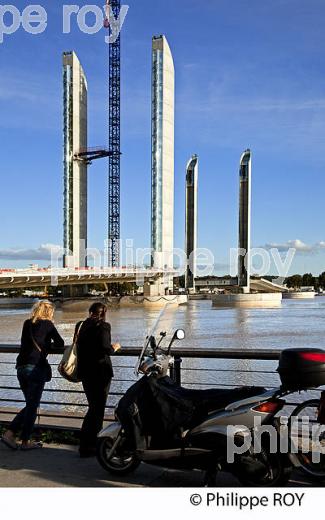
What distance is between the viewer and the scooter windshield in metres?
4.38

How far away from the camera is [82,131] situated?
74.4 meters

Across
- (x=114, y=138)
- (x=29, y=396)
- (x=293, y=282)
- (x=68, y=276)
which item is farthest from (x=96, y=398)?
(x=293, y=282)

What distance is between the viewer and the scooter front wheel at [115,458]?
4348mm

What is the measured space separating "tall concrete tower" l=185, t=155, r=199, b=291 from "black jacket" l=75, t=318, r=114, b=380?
71964mm

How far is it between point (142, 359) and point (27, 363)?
123 cm

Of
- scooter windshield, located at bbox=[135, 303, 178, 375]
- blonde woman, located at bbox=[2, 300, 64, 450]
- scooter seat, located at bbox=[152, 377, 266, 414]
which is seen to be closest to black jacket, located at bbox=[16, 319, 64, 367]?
blonde woman, located at bbox=[2, 300, 64, 450]

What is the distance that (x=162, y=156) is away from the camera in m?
73.3

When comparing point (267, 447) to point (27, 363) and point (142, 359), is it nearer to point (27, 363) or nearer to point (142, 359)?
point (142, 359)

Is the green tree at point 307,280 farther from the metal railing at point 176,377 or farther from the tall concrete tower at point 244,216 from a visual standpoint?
the metal railing at point 176,377

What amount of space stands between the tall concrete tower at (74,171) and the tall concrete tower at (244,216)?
57.8ft

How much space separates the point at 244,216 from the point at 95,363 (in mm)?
72716

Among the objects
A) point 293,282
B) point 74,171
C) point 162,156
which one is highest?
point 162,156

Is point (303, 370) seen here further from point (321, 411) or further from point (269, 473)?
point (269, 473)
